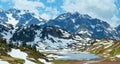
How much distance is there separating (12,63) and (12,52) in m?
41.9

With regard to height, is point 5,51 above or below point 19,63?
above

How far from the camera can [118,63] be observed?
517 feet

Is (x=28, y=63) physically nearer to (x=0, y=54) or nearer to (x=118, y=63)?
(x=0, y=54)

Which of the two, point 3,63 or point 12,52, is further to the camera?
point 12,52

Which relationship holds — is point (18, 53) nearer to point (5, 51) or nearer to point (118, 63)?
point (5, 51)

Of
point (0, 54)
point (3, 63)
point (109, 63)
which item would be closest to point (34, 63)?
point (0, 54)

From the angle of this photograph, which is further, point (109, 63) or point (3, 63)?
point (109, 63)

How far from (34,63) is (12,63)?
76.9ft

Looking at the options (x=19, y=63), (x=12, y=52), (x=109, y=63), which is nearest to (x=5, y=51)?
(x=12, y=52)

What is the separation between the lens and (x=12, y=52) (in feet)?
534

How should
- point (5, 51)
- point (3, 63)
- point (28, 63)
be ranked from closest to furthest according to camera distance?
point (3, 63) → point (28, 63) → point (5, 51)

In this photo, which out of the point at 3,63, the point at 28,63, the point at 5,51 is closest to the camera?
the point at 3,63

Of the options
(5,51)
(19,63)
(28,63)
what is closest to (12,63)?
(19,63)

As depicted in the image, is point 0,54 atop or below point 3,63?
atop
